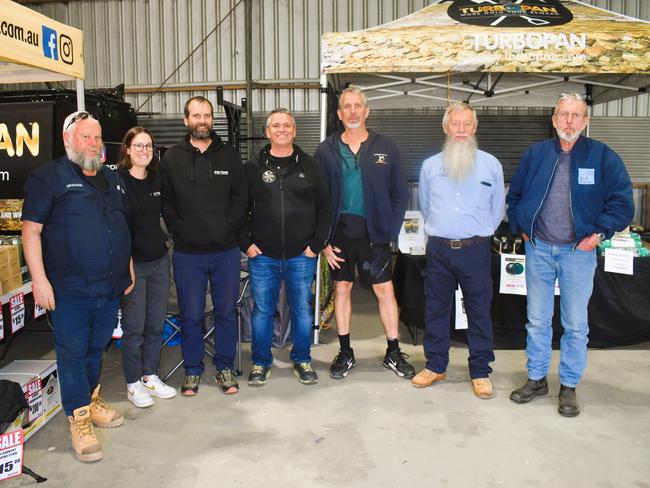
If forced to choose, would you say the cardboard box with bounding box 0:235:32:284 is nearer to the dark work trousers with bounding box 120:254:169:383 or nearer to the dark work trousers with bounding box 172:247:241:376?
the dark work trousers with bounding box 120:254:169:383

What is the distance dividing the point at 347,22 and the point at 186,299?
660 centimetres

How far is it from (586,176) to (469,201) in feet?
1.97

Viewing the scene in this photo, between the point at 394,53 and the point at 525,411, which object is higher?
the point at 394,53

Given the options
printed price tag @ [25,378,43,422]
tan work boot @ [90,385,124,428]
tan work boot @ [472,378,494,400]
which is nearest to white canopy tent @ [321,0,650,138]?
tan work boot @ [472,378,494,400]

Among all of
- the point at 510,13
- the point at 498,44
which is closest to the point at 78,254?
the point at 498,44

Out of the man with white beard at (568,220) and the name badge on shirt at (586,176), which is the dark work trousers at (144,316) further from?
the name badge on shirt at (586,176)

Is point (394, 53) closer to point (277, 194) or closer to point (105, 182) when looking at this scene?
point (277, 194)

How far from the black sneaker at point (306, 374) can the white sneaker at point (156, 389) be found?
756mm

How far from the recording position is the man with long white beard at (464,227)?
3.07 metres

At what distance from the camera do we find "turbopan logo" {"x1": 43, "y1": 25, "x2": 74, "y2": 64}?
2.77 metres

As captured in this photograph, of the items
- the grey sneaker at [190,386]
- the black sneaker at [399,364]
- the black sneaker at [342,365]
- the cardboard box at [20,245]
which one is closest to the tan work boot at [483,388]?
the black sneaker at [399,364]

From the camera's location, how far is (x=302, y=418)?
291 centimetres

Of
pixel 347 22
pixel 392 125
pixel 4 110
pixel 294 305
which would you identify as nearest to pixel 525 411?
pixel 294 305

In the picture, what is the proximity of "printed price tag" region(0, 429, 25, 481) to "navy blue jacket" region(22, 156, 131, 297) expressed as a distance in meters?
0.60
